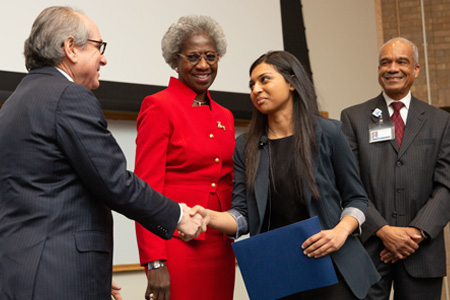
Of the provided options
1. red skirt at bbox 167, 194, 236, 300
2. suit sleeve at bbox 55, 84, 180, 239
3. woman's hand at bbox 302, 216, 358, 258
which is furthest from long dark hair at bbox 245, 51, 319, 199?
suit sleeve at bbox 55, 84, 180, 239

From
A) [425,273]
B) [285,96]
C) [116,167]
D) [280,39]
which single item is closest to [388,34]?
[280,39]

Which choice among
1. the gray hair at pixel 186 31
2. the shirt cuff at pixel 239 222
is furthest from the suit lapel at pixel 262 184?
the gray hair at pixel 186 31

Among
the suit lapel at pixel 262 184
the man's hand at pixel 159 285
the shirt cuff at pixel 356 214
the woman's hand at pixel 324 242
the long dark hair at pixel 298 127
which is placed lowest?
the man's hand at pixel 159 285

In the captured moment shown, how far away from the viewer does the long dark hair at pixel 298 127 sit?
211 centimetres

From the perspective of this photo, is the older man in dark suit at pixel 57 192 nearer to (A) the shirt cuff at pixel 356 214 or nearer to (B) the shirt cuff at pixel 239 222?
(B) the shirt cuff at pixel 239 222

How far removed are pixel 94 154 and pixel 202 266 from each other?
2.49ft

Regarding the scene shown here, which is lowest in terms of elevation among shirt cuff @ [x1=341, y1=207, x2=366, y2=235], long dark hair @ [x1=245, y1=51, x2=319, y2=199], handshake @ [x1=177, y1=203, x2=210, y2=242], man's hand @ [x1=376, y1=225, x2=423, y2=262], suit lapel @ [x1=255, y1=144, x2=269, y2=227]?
man's hand @ [x1=376, y1=225, x2=423, y2=262]

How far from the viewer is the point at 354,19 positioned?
501cm

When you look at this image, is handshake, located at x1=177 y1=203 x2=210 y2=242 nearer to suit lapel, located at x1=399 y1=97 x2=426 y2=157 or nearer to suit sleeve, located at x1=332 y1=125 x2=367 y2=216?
suit sleeve, located at x1=332 y1=125 x2=367 y2=216

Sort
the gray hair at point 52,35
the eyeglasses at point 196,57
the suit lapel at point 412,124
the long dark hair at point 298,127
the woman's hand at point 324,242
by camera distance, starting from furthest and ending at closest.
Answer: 1. the suit lapel at point 412,124
2. the eyeglasses at point 196,57
3. the long dark hair at point 298,127
4. the woman's hand at point 324,242
5. the gray hair at point 52,35

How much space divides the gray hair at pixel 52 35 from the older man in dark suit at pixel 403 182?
5.38 feet

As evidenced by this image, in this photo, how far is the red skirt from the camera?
87.6 inches

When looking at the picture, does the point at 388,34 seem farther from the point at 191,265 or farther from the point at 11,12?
the point at 191,265

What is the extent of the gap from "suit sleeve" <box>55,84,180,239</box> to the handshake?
207 mm
